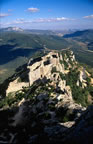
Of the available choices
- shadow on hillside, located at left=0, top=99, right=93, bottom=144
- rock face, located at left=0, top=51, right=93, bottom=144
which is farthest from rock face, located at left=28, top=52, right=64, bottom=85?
shadow on hillside, located at left=0, top=99, right=93, bottom=144

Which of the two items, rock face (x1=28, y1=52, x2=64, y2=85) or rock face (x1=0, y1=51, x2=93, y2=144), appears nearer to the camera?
rock face (x1=0, y1=51, x2=93, y2=144)

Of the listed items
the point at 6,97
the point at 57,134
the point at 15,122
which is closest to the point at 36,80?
the point at 6,97

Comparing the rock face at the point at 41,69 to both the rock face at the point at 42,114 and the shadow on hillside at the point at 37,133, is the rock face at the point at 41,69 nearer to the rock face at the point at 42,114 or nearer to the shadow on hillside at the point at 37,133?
the rock face at the point at 42,114

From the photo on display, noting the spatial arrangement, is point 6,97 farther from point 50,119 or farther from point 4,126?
point 50,119

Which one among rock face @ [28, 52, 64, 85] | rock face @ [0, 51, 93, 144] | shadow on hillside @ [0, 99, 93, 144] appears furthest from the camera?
rock face @ [28, 52, 64, 85]

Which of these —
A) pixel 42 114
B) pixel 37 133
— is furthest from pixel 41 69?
pixel 37 133

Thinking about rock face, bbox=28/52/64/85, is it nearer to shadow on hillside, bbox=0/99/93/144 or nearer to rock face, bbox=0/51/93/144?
rock face, bbox=0/51/93/144

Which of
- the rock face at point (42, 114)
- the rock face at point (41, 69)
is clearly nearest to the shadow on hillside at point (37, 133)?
the rock face at point (42, 114)

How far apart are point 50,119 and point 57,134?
26.0 feet

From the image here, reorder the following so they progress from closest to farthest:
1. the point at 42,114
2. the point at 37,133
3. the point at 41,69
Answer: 1. the point at 37,133
2. the point at 42,114
3. the point at 41,69

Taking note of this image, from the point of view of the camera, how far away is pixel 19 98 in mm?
44875

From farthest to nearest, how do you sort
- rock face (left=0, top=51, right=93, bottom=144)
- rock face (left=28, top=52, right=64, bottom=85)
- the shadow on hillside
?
rock face (left=28, top=52, right=64, bottom=85) → rock face (left=0, top=51, right=93, bottom=144) → the shadow on hillside

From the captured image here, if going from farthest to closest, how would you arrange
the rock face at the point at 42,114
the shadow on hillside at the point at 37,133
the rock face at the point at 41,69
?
the rock face at the point at 41,69
the rock face at the point at 42,114
the shadow on hillside at the point at 37,133

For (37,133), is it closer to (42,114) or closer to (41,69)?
(42,114)
